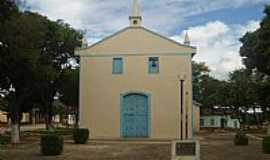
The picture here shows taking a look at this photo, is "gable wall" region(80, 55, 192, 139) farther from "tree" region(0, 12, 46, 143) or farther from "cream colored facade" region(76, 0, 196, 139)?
"tree" region(0, 12, 46, 143)

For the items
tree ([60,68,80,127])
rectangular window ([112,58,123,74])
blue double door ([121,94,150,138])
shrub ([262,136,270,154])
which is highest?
rectangular window ([112,58,123,74])

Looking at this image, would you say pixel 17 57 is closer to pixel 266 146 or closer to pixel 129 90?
pixel 129 90

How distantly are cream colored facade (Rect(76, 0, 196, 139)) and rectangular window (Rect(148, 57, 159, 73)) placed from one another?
0.24m

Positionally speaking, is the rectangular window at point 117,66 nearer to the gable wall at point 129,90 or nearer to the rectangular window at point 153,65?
the gable wall at point 129,90

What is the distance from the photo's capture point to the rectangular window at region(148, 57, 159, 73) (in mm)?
36438

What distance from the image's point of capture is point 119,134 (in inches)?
1431

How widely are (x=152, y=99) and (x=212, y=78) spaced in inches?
1778

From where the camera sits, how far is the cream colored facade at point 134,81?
35.8 meters

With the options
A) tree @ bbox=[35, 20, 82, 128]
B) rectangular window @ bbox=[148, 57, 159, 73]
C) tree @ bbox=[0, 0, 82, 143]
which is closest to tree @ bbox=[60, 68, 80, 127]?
tree @ bbox=[35, 20, 82, 128]

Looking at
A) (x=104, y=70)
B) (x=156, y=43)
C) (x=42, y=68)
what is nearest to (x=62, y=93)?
(x=104, y=70)

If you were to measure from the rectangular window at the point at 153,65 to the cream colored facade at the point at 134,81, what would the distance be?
240 millimetres

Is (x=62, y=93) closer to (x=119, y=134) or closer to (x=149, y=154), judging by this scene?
(x=119, y=134)

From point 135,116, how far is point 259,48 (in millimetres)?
13884

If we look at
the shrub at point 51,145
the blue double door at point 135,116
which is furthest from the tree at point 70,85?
the shrub at point 51,145
